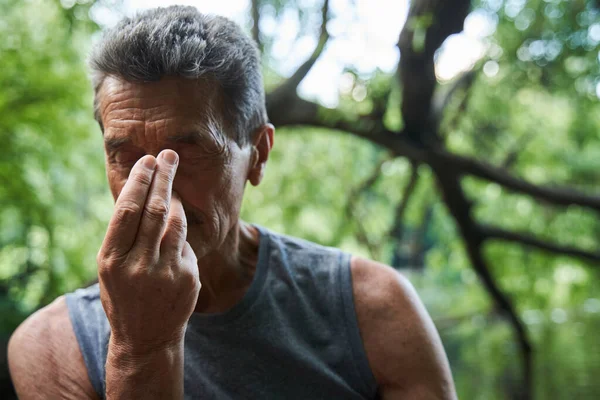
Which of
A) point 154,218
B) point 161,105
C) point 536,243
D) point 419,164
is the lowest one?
point 536,243

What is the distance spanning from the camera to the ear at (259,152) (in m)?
1.41

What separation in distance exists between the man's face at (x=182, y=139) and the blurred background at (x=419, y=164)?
1209mm

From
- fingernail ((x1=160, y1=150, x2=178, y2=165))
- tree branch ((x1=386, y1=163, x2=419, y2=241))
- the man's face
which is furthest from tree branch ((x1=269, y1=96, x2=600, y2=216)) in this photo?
fingernail ((x1=160, y1=150, x2=178, y2=165))

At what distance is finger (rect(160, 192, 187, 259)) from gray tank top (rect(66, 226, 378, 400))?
1.24ft

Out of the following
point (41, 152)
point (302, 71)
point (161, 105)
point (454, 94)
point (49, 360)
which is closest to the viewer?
point (161, 105)

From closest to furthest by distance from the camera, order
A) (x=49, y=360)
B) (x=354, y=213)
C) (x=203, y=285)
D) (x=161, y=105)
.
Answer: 1. (x=161, y=105)
2. (x=49, y=360)
3. (x=203, y=285)
4. (x=354, y=213)

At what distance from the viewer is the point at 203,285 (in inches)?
55.1

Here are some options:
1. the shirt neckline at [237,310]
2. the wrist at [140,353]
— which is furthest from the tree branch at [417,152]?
the wrist at [140,353]

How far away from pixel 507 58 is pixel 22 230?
294cm

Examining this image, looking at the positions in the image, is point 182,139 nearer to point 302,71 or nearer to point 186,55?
point 186,55

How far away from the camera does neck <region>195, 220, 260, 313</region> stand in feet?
4.58

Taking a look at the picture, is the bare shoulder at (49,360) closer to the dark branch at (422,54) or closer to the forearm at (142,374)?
the forearm at (142,374)

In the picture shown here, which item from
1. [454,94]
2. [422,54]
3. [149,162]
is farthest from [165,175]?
[454,94]

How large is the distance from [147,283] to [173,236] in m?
0.09
